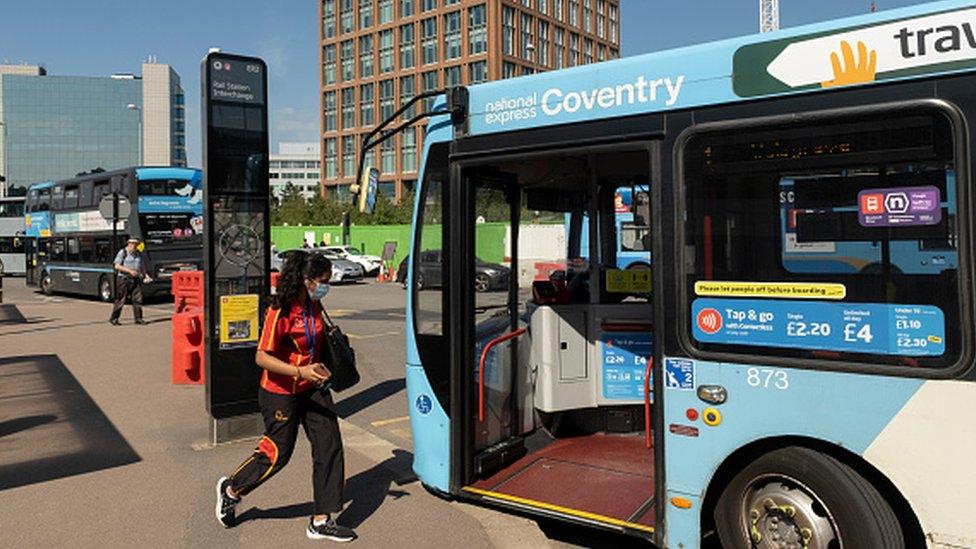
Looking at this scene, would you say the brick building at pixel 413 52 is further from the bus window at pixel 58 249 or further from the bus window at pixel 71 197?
the bus window at pixel 71 197

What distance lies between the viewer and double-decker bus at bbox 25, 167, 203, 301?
2067cm

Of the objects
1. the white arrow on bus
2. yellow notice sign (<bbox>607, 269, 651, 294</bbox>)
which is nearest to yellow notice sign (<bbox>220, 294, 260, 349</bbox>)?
yellow notice sign (<bbox>607, 269, 651, 294</bbox>)

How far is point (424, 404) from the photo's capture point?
16.4 ft

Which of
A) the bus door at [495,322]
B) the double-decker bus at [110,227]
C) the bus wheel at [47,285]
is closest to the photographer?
the bus door at [495,322]

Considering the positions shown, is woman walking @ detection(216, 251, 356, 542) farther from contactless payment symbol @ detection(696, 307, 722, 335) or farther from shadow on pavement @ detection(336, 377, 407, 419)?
shadow on pavement @ detection(336, 377, 407, 419)

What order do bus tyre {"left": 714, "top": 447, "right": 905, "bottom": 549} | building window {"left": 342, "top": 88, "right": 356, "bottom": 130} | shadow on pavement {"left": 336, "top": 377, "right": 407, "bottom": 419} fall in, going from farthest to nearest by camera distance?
1. building window {"left": 342, "top": 88, "right": 356, "bottom": 130}
2. shadow on pavement {"left": 336, "top": 377, "right": 407, "bottom": 419}
3. bus tyre {"left": 714, "top": 447, "right": 905, "bottom": 549}

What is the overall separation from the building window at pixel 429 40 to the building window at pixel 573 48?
573 inches

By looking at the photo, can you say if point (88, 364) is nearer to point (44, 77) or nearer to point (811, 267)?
point (811, 267)

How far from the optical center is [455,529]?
187 inches

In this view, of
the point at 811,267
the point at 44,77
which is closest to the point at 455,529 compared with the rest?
the point at 811,267

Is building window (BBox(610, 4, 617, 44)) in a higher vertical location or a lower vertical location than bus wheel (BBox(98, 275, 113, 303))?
higher

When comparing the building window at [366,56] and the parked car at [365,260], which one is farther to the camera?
the building window at [366,56]

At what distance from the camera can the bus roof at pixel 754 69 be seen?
124 inches

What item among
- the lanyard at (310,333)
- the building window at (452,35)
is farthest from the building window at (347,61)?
the lanyard at (310,333)
